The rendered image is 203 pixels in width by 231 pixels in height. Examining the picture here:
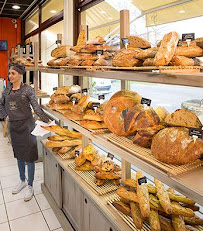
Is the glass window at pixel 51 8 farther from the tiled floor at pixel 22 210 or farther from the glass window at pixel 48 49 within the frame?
the tiled floor at pixel 22 210

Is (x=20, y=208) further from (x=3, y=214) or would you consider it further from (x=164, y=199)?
(x=164, y=199)

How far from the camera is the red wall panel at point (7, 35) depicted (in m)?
7.72

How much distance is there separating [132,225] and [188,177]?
0.59 metres

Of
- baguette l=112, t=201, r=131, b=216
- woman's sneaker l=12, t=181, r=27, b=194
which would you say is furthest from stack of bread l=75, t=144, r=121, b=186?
woman's sneaker l=12, t=181, r=27, b=194

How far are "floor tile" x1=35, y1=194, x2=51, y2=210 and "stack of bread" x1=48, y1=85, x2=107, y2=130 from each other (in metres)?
1.14

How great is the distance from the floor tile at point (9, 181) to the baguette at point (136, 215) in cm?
232

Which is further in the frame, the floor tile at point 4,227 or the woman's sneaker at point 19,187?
the woman's sneaker at point 19,187

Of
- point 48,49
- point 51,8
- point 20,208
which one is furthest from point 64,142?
point 51,8

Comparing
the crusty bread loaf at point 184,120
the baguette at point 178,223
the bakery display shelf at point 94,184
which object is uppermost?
the crusty bread loaf at point 184,120

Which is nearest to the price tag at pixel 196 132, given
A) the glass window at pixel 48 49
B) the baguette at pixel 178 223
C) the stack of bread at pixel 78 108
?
the baguette at pixel 178 223

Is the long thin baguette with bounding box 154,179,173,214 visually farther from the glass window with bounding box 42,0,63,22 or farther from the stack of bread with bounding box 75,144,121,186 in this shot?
the glass window with bounding box 42,0,63,22

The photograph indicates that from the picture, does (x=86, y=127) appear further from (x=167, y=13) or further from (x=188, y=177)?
(x=167, y=13)

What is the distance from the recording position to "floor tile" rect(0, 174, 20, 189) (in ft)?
11.0

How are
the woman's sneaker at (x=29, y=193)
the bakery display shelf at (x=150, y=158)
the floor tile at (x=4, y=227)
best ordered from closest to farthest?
the bakery display shelf at (x=150, y=158) < the floor tile at (x=4, y=227) < the woman's sneaker at (x=29, y=193)
